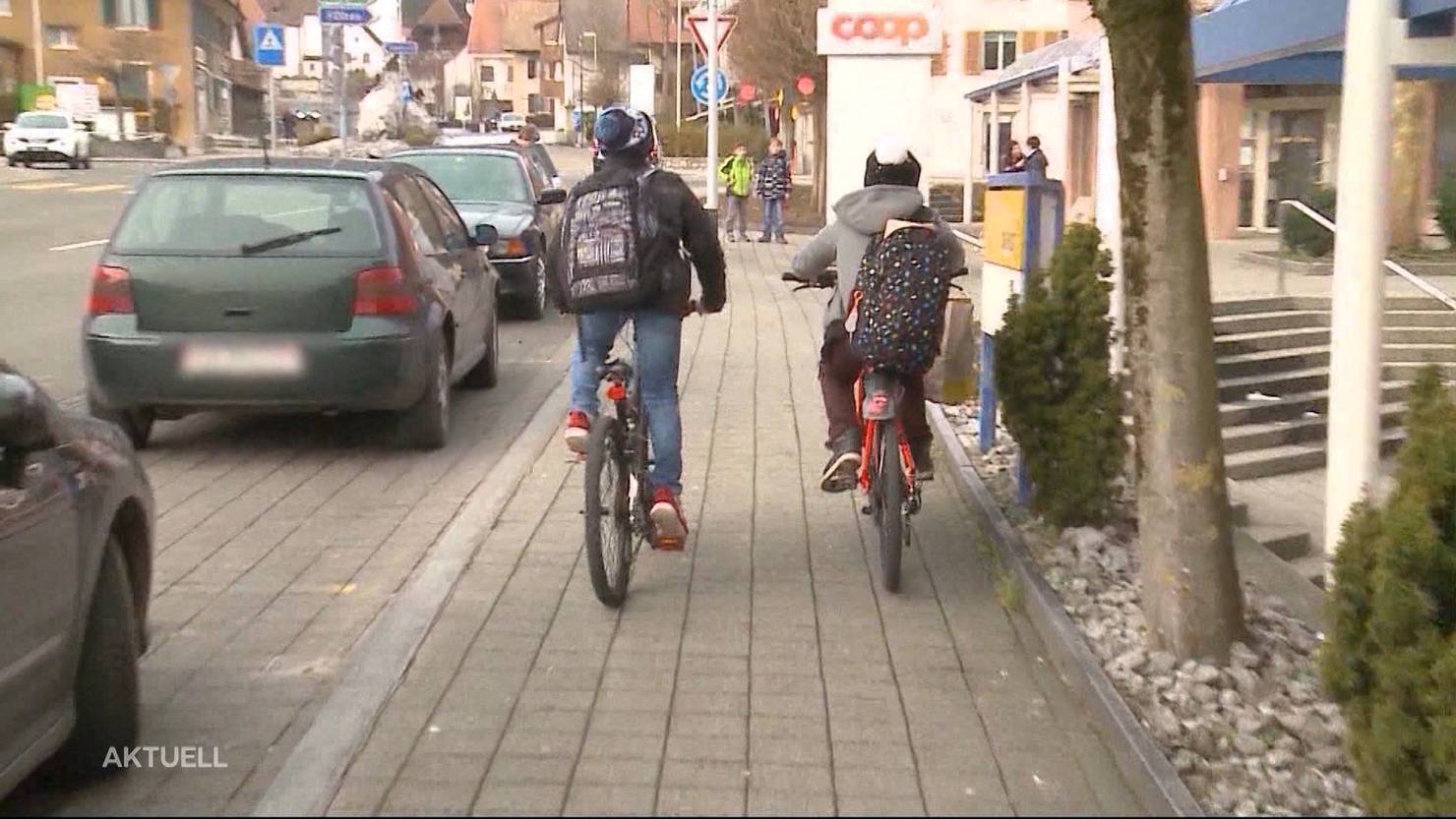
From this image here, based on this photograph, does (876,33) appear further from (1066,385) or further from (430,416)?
(1066,385)

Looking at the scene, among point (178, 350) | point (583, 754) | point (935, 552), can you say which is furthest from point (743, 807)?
point (178, 350)

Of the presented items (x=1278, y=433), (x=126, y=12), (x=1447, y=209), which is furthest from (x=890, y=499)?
(x=126, y=12)

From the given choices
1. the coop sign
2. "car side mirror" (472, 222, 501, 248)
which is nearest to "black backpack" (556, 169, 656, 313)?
"car side mirror" (472, 222, 501, 248)

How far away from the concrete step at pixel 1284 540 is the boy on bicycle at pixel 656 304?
3492 mm

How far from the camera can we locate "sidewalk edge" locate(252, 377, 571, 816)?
4496mm

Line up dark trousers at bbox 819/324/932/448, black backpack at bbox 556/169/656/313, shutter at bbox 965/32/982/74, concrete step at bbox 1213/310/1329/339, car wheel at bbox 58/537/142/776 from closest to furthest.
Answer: car wheel at bbox 58/537/142/776, black backpack at bbox 556/169/656/313, dark trousers at bbox 819/324/932/448, concrete step at bbox 1213/310/1329/339, shutter at bbox 965/32/982/74

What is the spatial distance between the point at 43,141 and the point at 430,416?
44.5m

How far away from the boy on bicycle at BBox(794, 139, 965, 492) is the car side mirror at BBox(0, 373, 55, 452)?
10.9 feet

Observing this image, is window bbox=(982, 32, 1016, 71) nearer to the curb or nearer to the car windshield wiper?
the car windshield wiper

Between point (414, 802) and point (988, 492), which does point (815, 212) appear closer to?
point (988, 492)

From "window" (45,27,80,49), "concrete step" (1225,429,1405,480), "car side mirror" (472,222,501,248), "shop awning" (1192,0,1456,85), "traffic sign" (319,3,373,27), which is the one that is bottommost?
"concrete step" (1225,429,1405,480)

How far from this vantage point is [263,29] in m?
24.2

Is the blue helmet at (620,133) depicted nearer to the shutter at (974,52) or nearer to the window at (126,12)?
the shutter at (974,52)

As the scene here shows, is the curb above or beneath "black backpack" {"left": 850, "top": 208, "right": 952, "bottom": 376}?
beneath
